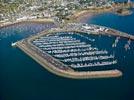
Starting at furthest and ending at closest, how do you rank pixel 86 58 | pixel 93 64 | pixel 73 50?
1. pixel 73 50
2. pixel 86 58
3. pixel 93 64

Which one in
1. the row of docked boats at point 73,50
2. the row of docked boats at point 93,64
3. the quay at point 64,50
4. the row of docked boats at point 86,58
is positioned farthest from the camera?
the row of docked boats at point 86,58

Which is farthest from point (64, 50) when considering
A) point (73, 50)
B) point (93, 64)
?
point (93, 64)

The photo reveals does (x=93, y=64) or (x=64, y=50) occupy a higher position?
(x=64, y=50)

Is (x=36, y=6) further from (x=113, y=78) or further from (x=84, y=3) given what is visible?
(x=113, y=78)

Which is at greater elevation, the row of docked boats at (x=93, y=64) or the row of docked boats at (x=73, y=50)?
the row of docked boats at (x=73, y=50)

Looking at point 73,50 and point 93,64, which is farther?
point 73,50

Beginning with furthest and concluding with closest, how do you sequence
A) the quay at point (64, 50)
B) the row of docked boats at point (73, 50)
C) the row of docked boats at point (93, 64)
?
the row of docked boats at point (73, 50) < the row of docked boats at point (93, 64) < the quay at point (64, 50)

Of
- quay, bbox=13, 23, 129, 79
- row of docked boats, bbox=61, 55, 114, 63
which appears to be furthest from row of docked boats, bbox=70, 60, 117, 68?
row of docked boats, bbox=61, 55, 114, 63

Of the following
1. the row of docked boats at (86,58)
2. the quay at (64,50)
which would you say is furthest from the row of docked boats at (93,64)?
the row of docked boats at (86,58)

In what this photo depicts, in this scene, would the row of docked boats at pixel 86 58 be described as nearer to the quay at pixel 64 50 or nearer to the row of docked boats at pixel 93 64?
the quay at pixel 64 50

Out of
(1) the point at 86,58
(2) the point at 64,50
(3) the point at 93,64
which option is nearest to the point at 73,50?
(2) the point at 64,50

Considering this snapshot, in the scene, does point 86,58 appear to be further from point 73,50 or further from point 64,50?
point 64,50

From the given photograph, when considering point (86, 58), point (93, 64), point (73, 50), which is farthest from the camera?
point (73, 50)
